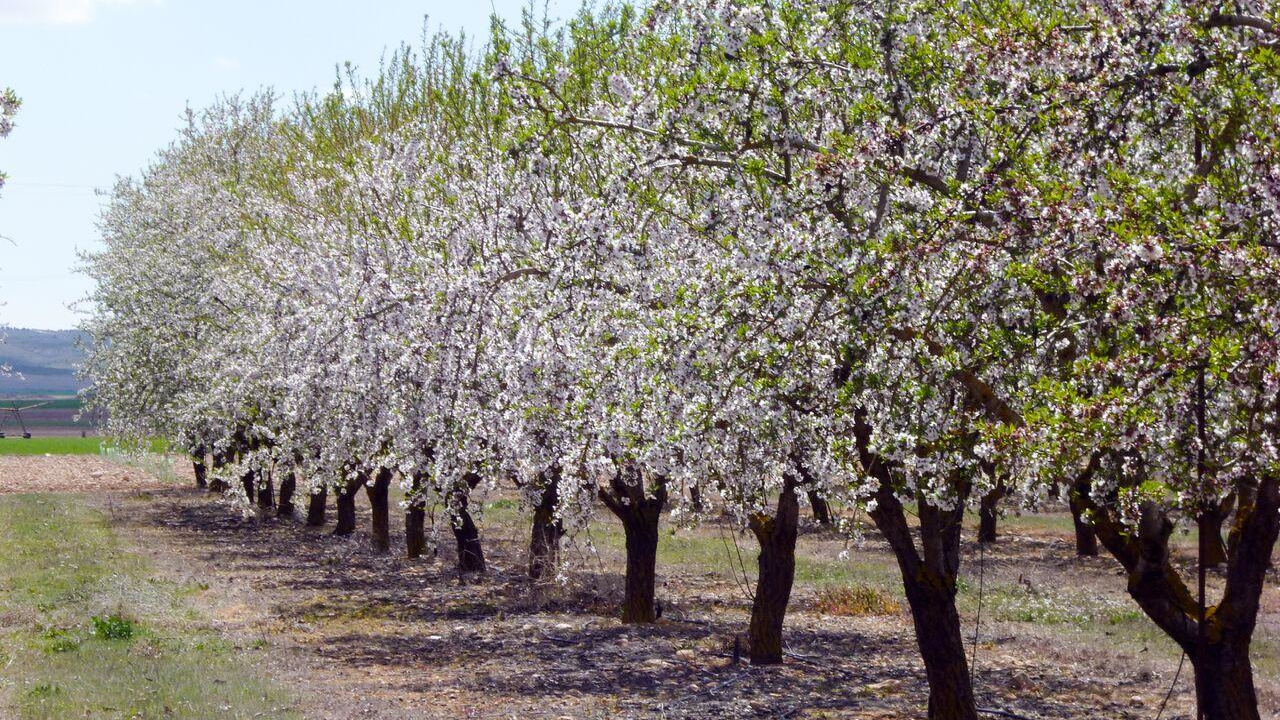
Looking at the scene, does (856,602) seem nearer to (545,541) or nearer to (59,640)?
(545,541)

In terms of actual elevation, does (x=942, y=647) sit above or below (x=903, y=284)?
below

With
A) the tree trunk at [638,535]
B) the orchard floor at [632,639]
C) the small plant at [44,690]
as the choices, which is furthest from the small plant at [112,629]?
the tree trunk at [638,535]

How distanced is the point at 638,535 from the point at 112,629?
27.9 ft

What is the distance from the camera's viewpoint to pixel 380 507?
34.0 m

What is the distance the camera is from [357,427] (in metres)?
23.5

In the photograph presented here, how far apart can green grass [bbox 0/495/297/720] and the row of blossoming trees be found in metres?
4.59

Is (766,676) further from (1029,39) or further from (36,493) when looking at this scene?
(36,493)

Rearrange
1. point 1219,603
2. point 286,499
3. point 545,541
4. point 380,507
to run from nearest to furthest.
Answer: point 1219,603, point 545,541, point 380,507, point 286,499

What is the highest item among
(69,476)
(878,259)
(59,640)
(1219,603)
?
(878,259)

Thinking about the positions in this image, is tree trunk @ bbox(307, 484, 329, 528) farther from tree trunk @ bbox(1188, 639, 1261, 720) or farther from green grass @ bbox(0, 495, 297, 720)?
tree trunk @ bbox(1188, 639, 1261, 720)

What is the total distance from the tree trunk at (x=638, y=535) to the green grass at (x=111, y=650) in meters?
6.23

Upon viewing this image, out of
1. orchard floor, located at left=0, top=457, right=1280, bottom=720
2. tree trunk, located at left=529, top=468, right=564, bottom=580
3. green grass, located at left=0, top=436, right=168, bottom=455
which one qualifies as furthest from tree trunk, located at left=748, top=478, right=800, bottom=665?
green grass, located at left=0, top=436, right=168, bottom=455

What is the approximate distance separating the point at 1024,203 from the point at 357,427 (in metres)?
17.5

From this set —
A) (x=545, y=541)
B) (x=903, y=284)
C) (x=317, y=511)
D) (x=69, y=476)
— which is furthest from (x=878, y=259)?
(x=69, y=476)
